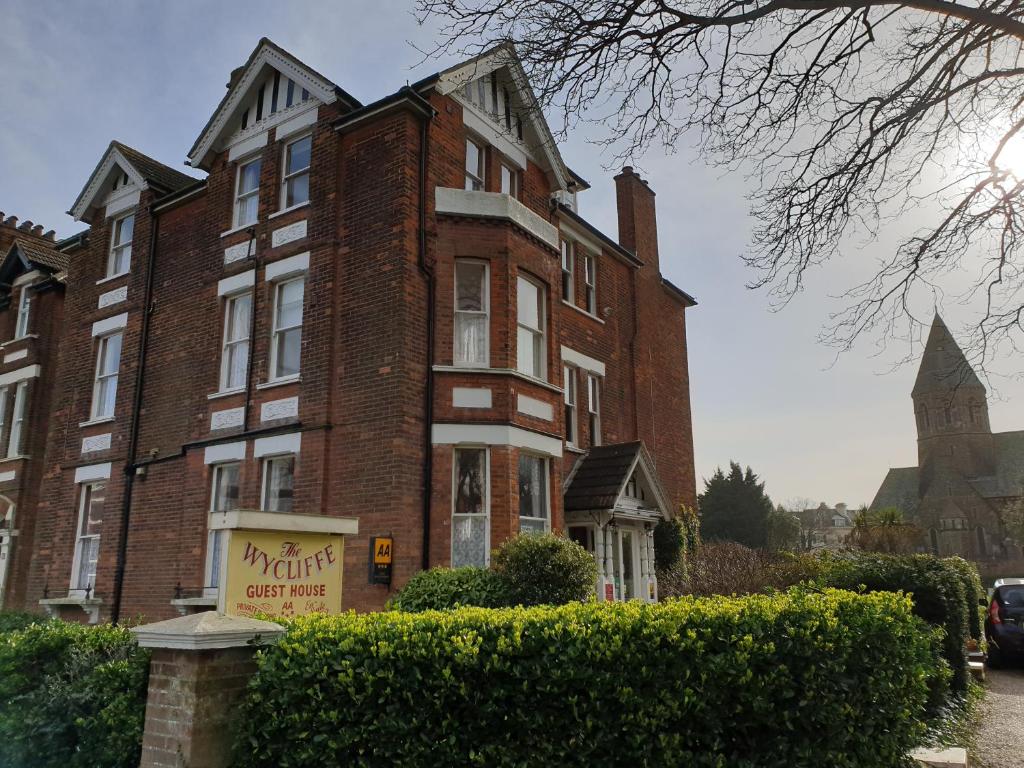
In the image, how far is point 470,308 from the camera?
14.6 meters

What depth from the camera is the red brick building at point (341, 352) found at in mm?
13336

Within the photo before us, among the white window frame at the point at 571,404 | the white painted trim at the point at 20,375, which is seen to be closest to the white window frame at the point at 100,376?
the white painted trim at the point at 20,375

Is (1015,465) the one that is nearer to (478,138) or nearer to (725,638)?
(478,138)

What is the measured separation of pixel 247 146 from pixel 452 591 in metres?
10.9

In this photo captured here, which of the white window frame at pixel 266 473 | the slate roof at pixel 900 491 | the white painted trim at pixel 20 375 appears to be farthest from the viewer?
the slate roof at pixel 900 491

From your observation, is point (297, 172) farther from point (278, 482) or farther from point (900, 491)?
point (900, 491)

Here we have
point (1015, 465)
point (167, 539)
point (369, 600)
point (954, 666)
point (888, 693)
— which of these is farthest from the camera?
point (1015, 465)

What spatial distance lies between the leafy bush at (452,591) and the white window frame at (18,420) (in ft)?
51.1

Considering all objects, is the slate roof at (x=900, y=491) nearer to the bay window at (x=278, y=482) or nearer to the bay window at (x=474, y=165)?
the bay window at (x=474, y=165)

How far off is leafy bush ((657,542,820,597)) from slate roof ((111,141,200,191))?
1450 centimetres

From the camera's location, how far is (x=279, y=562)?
7.86m

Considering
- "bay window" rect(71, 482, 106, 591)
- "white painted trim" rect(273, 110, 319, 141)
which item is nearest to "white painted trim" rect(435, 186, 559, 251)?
"white painted trim" rect(273, 110, 319, 141)

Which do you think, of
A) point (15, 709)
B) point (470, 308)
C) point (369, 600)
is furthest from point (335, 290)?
point (15, 709)

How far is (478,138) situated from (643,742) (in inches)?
531
